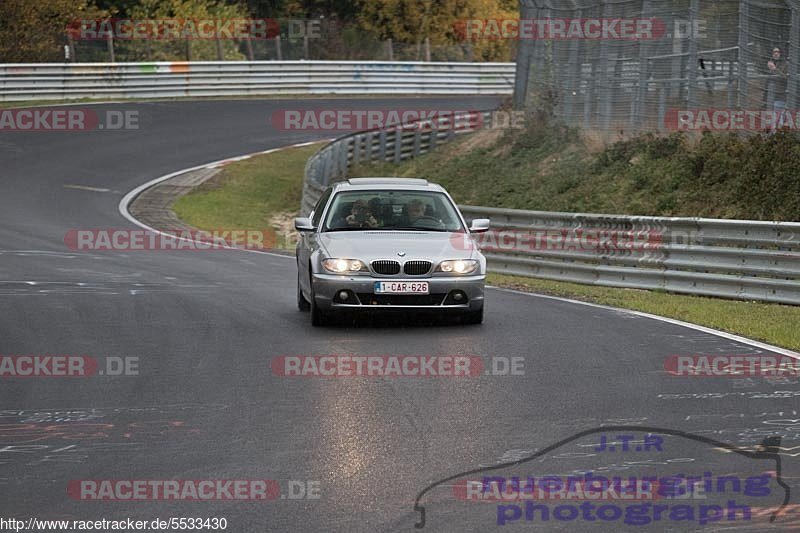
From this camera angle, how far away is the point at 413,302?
13297 millimetres

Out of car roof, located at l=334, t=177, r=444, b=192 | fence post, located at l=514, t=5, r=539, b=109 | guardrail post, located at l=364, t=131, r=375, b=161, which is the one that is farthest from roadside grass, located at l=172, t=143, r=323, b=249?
car roof, located at l=334, t=177, r=444, b=192

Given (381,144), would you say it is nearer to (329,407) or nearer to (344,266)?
(344,266)

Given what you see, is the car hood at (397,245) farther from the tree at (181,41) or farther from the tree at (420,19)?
the tree at (420,19)

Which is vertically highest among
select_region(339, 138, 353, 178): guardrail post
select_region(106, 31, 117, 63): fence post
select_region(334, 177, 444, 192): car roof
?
select_region(106, 31, 117, 63): fence post

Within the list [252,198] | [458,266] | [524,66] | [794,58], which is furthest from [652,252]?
[252,198]

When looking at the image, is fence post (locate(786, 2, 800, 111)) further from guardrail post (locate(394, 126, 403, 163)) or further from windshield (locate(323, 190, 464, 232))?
guardrail post (locate(394, 126, 403, 163))

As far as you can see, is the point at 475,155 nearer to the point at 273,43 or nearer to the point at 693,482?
the point at 273,43

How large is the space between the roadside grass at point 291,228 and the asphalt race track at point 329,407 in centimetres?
73

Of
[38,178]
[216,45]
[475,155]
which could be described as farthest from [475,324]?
[216,45]

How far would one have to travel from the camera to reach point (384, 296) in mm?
13258

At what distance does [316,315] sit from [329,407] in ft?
13.7

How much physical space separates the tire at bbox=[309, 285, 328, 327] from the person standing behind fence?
11191mm

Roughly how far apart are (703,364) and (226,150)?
96.6 feet

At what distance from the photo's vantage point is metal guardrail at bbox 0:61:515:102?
4434 centimetres
